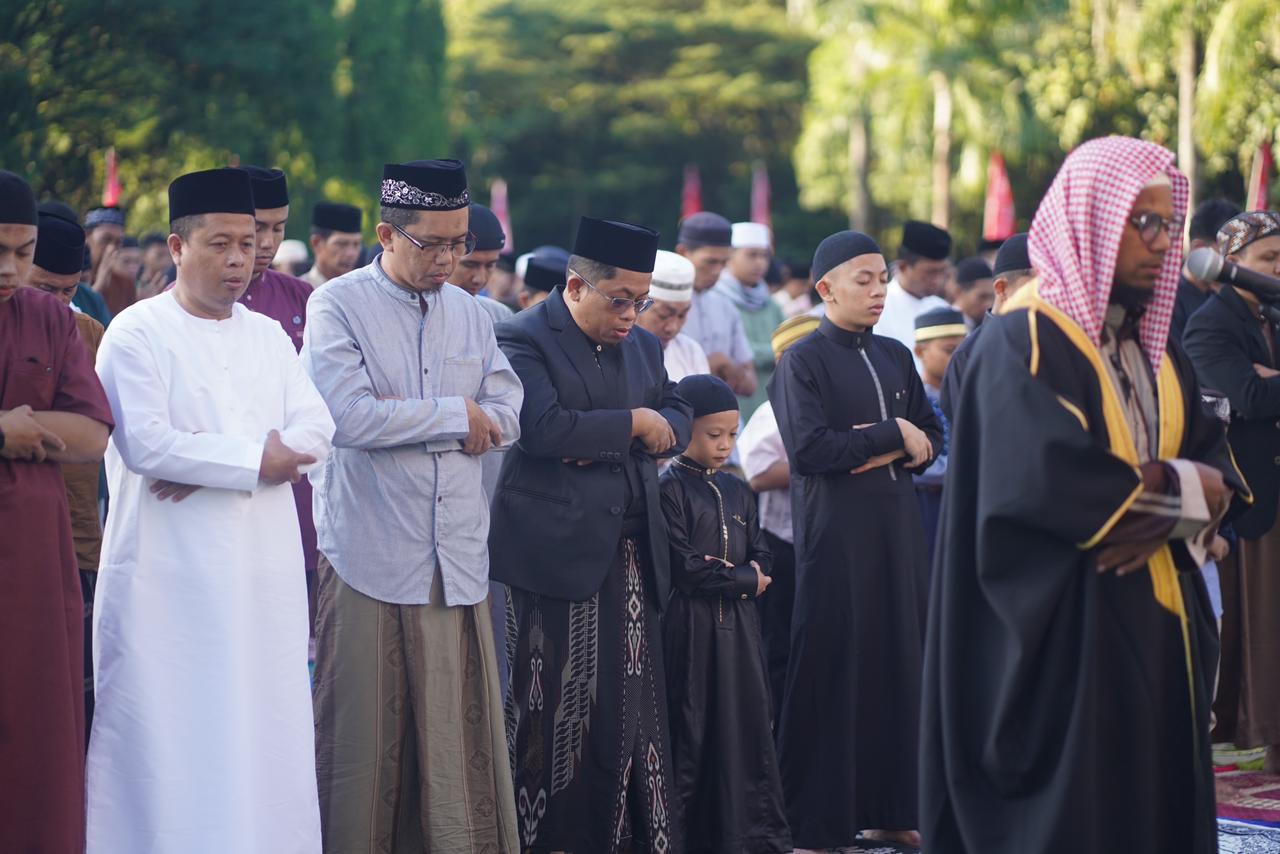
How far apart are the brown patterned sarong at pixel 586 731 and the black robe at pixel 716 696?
0.24 meters

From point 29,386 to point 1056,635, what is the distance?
2905 mm

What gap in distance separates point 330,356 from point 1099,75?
2561cm

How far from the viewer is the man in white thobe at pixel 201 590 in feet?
15.6

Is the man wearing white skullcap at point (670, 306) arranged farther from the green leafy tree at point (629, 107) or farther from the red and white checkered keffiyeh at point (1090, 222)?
the green leafy tree at point (629, 107)


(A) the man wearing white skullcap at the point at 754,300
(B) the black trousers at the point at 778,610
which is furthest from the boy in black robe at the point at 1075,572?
(A) the man wearing white skullcap at the point at 754,300

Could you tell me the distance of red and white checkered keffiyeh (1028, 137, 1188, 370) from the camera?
13.0 ft

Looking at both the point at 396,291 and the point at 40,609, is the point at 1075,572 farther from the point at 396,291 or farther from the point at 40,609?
the point at 40,609

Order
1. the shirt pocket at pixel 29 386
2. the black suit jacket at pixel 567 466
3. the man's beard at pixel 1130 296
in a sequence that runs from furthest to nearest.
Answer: the black suit jacket at pixel 567 466
the shirt pocket at pixel 29 386
the man's beard at pixel 1130 296

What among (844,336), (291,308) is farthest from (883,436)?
(291,308)

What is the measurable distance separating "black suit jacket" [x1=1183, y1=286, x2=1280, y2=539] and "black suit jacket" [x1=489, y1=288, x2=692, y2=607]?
2.40 metres

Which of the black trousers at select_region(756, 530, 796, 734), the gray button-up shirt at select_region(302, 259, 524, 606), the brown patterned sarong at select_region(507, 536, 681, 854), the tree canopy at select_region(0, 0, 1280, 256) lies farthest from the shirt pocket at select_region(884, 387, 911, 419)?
the tree canopy at select_region(0, 0, 1280, 256)

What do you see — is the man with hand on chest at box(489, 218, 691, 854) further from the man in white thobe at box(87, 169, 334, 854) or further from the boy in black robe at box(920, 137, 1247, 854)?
the boy in black robe at box(920, 137, 1247, 854)

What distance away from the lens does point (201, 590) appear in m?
4.80

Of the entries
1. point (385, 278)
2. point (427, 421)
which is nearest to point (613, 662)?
point (427, 421)
